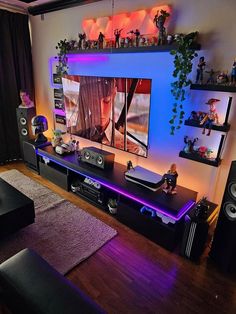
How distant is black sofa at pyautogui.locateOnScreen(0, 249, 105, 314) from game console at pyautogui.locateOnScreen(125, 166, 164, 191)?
124 centimetres

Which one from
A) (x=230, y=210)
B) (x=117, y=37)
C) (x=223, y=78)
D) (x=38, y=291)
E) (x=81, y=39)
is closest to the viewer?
(x=38, y=291)

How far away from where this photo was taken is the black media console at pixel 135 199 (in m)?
2.12

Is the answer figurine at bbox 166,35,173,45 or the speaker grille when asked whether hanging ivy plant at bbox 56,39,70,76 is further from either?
the speaker grille

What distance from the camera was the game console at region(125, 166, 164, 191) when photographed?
230cm

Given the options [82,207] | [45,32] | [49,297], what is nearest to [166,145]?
[82,207]

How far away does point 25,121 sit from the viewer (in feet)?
11.9

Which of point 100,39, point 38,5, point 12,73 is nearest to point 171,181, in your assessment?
point 100,39

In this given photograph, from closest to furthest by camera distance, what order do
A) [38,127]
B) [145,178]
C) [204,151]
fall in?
1. [204,151]
2. [145,178]
3. [38,127]

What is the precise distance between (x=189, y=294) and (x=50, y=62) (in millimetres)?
3545

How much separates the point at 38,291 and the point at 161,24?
234 centimetres

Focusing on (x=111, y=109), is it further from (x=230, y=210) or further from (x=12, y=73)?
(x=12, y=73)

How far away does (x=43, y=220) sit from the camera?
2.49m

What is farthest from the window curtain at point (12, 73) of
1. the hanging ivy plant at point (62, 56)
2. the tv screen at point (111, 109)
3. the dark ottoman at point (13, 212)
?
the dark ottoman at point (13, 212)

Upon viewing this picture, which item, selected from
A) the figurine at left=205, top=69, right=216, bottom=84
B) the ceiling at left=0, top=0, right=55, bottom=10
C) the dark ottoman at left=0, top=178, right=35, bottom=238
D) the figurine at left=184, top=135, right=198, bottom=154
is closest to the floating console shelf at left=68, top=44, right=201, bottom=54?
the figurine at left=205, top=69, right=216, bottom=84
